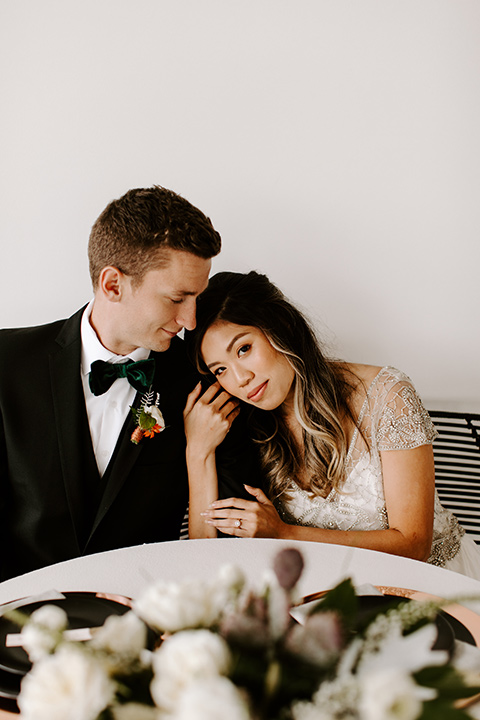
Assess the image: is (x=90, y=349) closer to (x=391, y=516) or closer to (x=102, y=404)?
(x=102, y=404)

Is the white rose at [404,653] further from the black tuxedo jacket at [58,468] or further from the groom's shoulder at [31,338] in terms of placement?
the groom's shoulder at [31,338]

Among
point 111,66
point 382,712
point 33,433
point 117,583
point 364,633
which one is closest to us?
point 382,712

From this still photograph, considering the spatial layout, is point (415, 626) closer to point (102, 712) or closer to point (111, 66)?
point (102, 712)

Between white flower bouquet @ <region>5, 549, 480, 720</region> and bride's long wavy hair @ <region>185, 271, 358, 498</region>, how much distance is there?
1.34 metres

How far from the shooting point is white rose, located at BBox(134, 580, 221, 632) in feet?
2.23

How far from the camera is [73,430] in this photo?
184 cm

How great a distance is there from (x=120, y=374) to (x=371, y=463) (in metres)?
0.95

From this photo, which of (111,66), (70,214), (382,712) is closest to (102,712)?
(382,712)

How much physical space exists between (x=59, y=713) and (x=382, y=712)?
0.33 metres

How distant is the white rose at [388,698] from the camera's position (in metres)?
0.58

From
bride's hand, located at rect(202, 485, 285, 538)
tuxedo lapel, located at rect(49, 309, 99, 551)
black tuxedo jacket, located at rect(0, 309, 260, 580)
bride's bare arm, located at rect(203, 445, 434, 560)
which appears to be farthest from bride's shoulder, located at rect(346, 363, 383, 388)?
tuxedo lapel, located at rect(49, 309, 99, 551)

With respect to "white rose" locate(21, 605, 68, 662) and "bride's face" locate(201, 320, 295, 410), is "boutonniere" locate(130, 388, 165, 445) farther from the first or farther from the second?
"white rose" locate(21, 605, 68, 662)

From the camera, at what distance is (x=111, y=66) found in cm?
225

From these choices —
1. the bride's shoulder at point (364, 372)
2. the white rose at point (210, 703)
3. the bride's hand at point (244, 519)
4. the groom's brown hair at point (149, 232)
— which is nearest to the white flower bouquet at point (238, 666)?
the white rose at point (210, 703)
